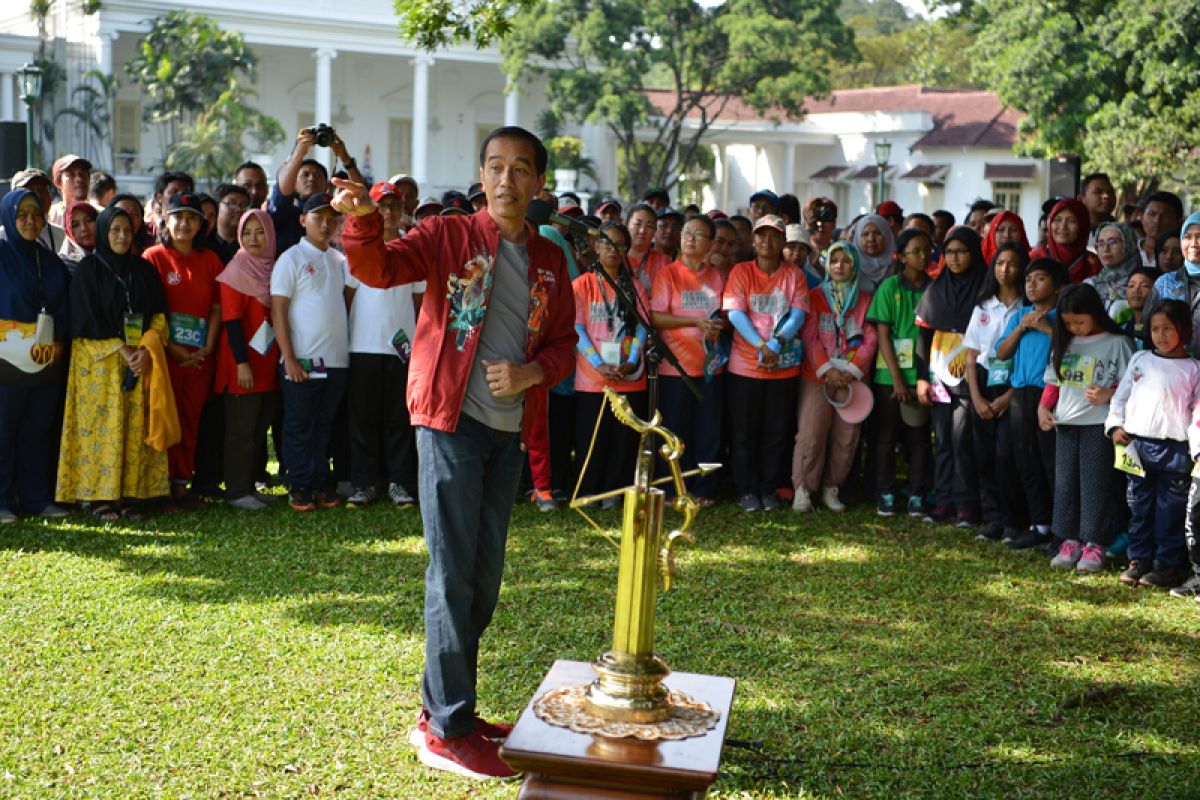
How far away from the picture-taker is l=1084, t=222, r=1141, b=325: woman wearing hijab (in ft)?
26.4

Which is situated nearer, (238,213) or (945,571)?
A: (945,571)

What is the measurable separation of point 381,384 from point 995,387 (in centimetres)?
396

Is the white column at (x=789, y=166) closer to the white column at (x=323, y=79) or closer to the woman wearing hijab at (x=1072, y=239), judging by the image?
the white column at (x=323, y=79)

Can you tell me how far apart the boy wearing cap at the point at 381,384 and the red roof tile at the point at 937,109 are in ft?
103

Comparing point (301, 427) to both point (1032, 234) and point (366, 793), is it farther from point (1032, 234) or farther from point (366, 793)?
point (1032, 234)

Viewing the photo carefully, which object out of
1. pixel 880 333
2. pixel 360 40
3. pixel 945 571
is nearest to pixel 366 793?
pixel 945 571

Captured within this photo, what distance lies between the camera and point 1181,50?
690 inches

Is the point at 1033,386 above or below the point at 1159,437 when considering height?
above

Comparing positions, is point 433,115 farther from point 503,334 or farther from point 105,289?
point 503,334

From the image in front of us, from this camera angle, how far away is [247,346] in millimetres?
8414

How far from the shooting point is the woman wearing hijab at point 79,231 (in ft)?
26.5

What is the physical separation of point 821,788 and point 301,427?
4910 mm

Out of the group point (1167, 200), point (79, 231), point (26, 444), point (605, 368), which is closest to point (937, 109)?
point (1167, 200)

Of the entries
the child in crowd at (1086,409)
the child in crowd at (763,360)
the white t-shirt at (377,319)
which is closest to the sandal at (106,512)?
the white t-shirt at (377,319)
